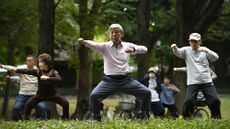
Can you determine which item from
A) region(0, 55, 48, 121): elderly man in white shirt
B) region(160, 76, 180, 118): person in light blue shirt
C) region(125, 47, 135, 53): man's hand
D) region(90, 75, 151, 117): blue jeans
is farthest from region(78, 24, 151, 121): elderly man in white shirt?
region(160, 76, 180, 118): person in light blue shirt

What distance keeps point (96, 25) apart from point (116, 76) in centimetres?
1097

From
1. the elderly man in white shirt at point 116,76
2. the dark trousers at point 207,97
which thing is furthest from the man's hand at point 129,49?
the dark trousers at point 207,97

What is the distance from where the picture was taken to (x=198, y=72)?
10938mm

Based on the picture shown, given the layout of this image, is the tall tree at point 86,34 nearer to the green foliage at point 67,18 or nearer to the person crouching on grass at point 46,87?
the green foliage at point 67,18

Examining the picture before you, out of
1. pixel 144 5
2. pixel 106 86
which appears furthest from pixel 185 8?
pixel 106 86

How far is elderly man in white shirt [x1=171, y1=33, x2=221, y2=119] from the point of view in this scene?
10.9 meters

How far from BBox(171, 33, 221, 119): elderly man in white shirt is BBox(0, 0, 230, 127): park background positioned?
554cm

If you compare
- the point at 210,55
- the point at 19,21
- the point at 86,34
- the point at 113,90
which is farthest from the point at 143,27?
the point at 113,90

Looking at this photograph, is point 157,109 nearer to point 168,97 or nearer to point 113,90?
point 168,97

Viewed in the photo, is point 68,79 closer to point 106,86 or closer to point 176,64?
point 176,64

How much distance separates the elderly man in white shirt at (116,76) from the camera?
10086mm

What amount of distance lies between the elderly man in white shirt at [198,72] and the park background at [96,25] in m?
5.54

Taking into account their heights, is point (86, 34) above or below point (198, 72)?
above

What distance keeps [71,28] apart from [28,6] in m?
3.53
